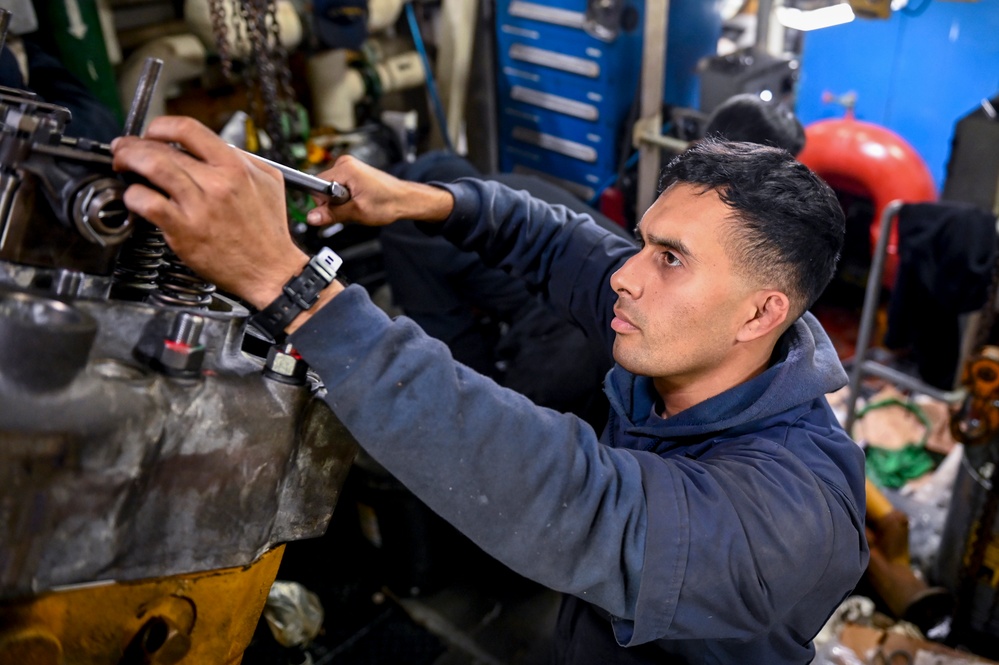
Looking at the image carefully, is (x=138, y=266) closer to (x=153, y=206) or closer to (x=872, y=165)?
(x=153, y=206)

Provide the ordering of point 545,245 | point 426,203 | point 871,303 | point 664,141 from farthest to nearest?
point 664,141
point 871,303
point 545,245
point 426,203

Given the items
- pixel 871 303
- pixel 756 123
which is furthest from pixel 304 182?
pixel 871 303

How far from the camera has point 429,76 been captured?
154 inches

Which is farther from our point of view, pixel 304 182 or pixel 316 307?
pixel 304 182

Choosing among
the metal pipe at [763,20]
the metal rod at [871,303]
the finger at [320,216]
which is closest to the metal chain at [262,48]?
the finger at [320,216]

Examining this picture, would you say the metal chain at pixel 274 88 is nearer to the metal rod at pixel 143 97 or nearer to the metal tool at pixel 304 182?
the metal tool at pixel 304 182

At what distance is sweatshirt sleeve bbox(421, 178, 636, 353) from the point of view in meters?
1.57

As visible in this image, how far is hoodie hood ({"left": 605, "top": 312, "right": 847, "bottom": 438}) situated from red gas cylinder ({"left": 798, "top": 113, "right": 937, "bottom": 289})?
290 centimetres

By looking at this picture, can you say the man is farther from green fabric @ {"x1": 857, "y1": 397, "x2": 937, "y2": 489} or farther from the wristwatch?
green fabric @ {"x1": 857, "y1": 397, "x2": 937, "y2": 489}

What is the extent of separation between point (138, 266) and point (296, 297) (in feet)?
0.60

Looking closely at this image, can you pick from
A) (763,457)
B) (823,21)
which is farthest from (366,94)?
(763,457)

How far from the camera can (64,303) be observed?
714 millimetres

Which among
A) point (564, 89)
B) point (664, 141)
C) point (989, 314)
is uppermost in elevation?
point (564, 89)

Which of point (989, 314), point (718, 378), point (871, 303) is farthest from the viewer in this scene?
point (871, 303)
